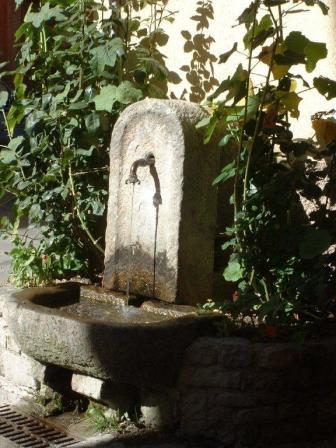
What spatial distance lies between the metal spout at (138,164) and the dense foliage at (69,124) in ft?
1.64

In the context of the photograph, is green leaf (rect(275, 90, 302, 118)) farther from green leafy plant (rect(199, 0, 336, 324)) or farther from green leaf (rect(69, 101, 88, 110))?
green leaf (rect(69, 101, 88, 110))

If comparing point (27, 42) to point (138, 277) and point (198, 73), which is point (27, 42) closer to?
point (198, 73)

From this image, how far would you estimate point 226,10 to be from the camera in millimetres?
5402

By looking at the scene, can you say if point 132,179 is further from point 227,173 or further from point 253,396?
point 253,396

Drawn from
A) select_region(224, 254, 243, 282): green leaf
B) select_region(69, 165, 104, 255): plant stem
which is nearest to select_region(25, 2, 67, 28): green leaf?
select_region(69, 165, 104, 255): plant stem

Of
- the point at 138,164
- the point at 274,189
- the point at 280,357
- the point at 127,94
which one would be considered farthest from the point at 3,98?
the point at 280,357

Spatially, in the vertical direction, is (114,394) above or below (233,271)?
below

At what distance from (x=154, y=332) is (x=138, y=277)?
0.83 metres

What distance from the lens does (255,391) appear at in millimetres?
3965

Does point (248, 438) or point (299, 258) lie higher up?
point (299, 258)

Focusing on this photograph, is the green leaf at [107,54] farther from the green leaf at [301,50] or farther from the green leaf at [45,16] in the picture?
the green leaf at [301,50]

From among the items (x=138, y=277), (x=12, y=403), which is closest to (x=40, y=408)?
(x=12, y=403)

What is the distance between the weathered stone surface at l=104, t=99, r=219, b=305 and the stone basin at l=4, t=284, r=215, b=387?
227 millimetres

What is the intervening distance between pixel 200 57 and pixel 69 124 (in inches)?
36.3
